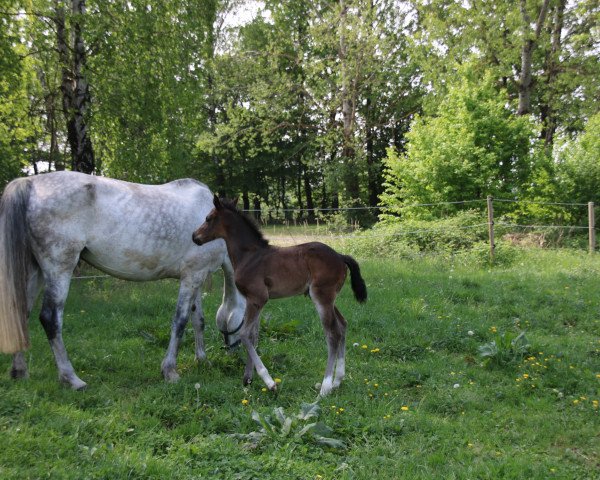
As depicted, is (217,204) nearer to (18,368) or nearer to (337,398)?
(337,398)

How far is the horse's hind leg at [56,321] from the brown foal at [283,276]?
141 centimetres

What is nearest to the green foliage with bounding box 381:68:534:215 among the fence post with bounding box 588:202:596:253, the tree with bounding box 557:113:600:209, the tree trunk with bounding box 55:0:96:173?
the tree with bounding box 557:113:600:209

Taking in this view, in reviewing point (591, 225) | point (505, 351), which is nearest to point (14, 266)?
point (505, 351)

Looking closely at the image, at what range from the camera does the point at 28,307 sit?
16.2 feet

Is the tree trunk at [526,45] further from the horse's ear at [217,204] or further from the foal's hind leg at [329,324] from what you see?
the horse's ear at [217,204]

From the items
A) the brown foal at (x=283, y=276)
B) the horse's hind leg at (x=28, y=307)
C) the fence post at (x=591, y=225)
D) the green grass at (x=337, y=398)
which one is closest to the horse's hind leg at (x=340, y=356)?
the brown foal at (x=283, y=276)

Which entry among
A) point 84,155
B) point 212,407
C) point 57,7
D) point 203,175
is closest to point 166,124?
point 84,155

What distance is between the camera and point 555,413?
14.1 ft

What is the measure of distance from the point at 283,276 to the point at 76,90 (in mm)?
7520

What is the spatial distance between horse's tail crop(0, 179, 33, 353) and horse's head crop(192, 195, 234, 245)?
5.24 feet

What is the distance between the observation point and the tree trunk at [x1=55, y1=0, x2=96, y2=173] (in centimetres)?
973

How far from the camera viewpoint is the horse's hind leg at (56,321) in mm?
4695

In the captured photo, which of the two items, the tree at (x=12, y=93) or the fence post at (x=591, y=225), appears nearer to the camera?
the tree at (x=12, y=93)

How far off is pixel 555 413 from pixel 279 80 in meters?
22.3
